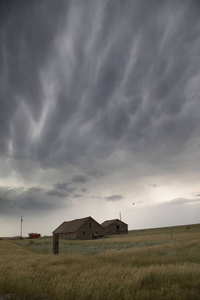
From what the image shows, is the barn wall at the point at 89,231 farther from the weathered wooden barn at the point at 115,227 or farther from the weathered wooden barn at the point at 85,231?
the weathered wooden barn at the point at 115,227

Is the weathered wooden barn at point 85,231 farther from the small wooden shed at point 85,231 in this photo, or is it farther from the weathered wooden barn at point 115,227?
the weathered wooden barn at point 115,227

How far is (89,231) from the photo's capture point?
188 feet

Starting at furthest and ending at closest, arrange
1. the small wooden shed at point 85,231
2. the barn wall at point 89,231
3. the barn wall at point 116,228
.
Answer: the barn wall at point 116,228
the barn wall at point 89,231
the small wooden shed at point 85,231

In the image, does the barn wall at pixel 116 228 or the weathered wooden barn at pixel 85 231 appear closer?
the weathered wooden barn at pixel 85 231

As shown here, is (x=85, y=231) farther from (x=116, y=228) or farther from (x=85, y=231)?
(x=116, y=228)

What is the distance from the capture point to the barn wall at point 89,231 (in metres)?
55.2

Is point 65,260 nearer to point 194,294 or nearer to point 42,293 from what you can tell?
point 42,293

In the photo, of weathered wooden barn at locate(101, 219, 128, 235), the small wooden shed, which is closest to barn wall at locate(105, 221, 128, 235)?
weathered wooden barn at locate(101, 219, 128, 235)

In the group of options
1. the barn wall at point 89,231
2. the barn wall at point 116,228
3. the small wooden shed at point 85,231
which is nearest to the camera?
the small wooden shed at point 85,231

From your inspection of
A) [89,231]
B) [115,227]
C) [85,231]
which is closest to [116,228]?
[115,227]

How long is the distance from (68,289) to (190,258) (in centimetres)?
848

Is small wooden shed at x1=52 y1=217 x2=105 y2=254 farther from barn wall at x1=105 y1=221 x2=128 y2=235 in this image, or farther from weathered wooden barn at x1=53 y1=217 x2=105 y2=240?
barn wall at x1=105 y1=221 x2=128 y2=235

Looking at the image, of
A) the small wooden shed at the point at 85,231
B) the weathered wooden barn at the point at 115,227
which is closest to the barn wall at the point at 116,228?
the weathered wooden barn at the point at 115,227

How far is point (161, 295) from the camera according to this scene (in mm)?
5188
